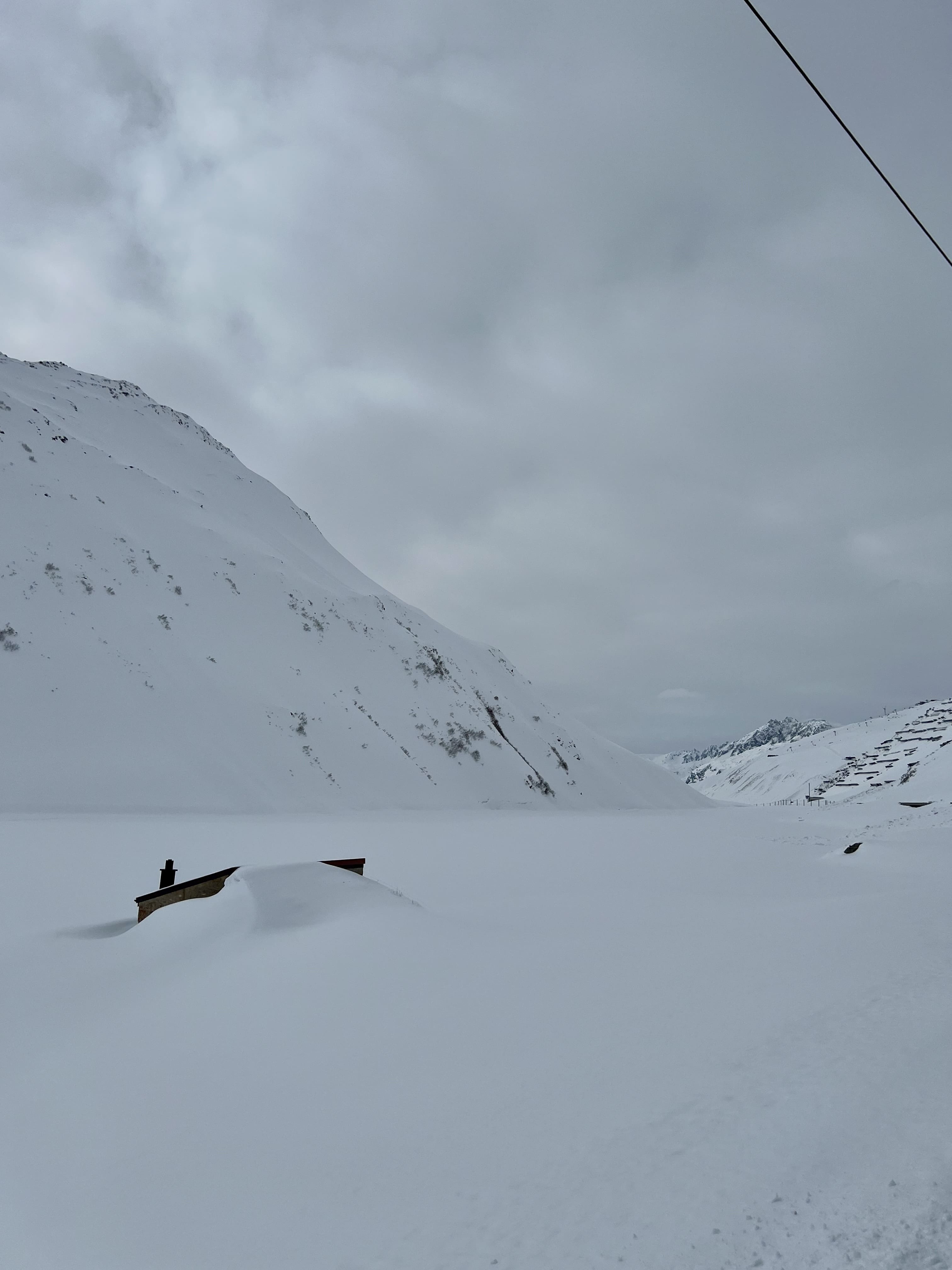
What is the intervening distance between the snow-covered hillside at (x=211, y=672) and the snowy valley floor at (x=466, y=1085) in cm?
1985

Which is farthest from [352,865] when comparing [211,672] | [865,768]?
[865,768]

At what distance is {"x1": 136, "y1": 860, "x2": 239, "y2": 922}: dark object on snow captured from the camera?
9398 millimetres

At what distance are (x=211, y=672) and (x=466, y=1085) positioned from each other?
3365 cm

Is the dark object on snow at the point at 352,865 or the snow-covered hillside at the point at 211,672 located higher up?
the snow-covered hillside at the point at 211,672

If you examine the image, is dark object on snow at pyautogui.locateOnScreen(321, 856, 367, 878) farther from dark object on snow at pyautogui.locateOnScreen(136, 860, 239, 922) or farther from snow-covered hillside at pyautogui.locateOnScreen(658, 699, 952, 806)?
snow-covered hillside at pyautogui.locateOnScreen(658, 699, 952, 806)

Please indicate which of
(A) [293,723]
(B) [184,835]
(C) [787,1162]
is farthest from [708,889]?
(A) [293,723]

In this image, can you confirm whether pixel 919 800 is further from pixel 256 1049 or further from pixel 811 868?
pixel 256 1049

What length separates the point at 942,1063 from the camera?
14.9 feet

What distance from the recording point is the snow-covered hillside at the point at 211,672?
91.2 feet

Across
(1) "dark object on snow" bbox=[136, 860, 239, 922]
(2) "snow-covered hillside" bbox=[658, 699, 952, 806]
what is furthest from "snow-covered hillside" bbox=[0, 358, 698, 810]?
(2) "snow-covered hillside" bbox=[658, 699, 952, 806]

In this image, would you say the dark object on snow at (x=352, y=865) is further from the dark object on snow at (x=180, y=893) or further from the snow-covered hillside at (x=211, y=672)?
the snow-covered hillside at (x=211, y=672)

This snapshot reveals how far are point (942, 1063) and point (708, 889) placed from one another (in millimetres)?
8575

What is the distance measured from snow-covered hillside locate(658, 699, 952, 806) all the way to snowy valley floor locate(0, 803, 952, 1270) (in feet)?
192

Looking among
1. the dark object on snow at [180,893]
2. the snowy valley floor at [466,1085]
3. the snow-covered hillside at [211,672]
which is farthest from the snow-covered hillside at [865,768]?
the dark object on snow at [180,893]
